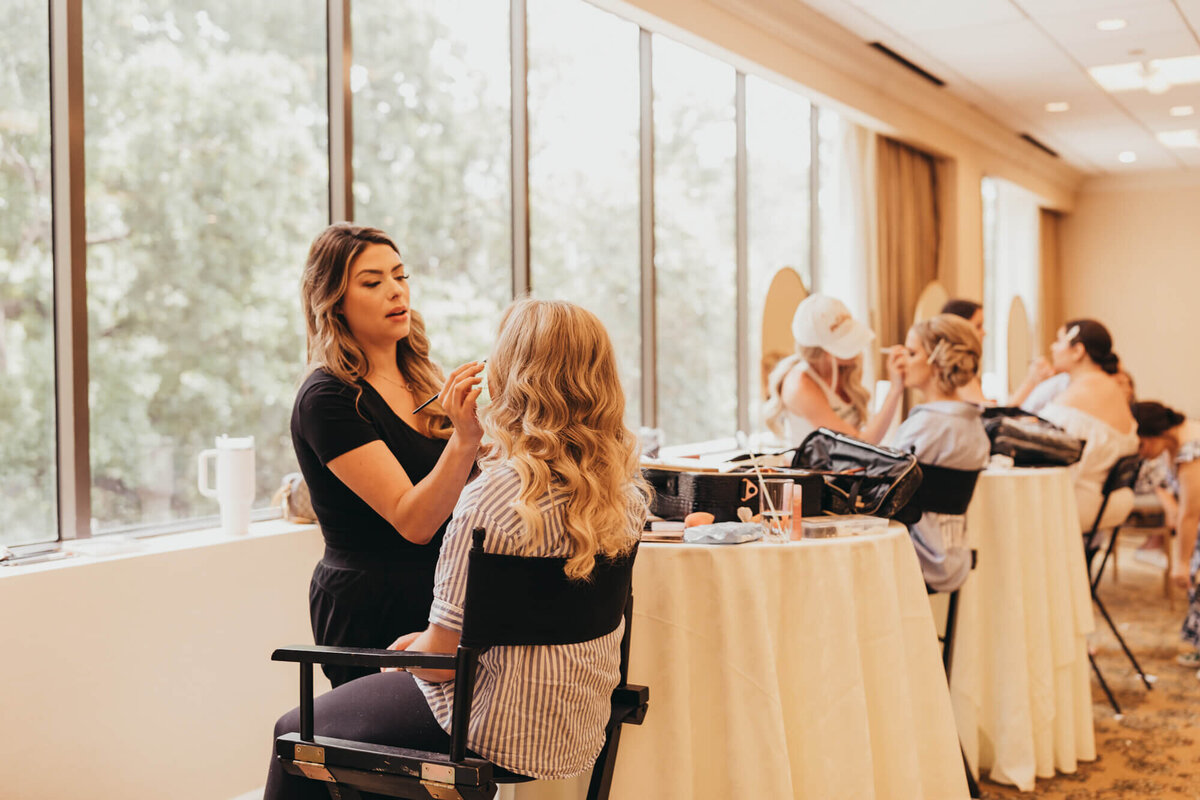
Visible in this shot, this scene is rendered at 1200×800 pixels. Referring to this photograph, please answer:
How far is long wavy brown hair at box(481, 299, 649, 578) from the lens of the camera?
1629 mm

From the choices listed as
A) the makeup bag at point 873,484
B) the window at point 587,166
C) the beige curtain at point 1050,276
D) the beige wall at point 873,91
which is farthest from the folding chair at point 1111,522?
the beige curtain at point 1050,276

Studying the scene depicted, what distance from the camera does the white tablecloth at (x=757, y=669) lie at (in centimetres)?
201

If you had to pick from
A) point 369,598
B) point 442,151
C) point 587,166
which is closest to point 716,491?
point 369,598

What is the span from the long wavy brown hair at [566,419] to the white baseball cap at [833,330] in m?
2.28

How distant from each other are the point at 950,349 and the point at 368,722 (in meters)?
2.03

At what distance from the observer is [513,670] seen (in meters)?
1.64

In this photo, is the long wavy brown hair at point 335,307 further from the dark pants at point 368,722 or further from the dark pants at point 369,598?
the dark pants at point 368,722

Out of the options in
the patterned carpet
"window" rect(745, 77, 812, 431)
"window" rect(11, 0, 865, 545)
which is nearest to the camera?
"window" rect(11, 0, 865, 545)

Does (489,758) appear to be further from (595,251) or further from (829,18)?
(829,18)

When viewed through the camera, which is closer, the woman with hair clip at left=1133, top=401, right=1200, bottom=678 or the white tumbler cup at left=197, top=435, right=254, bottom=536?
the white tumbler cup at left=197, top=435, right=254, bottom=536

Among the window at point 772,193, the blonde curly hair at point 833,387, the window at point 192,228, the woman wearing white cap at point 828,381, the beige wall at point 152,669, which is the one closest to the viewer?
the beige wall at point 152,669

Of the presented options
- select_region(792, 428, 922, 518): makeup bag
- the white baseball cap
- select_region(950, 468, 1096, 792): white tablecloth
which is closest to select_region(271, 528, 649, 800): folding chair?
select_region(792, 428, 922, 518): makeup bag

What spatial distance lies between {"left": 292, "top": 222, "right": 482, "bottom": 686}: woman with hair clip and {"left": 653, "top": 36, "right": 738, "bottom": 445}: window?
9.15 feet

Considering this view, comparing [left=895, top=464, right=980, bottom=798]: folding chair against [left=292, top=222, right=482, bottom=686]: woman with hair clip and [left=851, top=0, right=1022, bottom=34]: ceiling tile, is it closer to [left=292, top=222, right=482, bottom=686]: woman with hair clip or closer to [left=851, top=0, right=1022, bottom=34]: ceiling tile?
[left=292, top=222, right=482, bottom=686]: woman with hair clip
